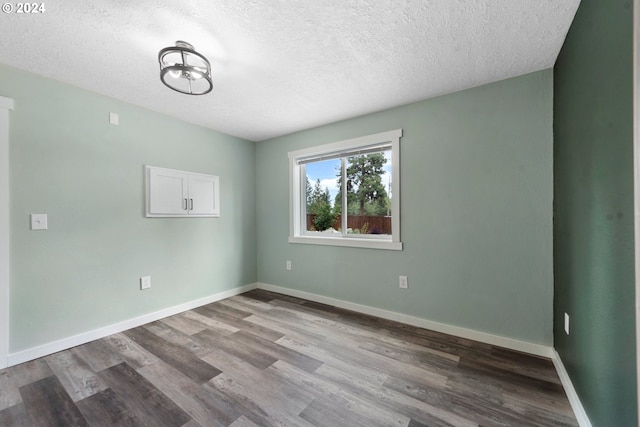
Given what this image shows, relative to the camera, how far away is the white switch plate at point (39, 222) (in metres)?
2.04

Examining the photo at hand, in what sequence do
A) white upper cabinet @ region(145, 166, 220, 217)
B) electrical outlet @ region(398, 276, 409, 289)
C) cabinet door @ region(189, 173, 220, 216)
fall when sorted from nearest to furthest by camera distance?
electrical outlet @ region(398, 276, 409, 289)
white upper cabinet @ region(145, 166, 220, 217)
cabinet door @ region(189, 173, 220, 216)

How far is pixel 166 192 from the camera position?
2.88 m

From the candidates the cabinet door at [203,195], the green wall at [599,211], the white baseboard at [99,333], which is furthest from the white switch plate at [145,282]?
the green wall at [599,211]

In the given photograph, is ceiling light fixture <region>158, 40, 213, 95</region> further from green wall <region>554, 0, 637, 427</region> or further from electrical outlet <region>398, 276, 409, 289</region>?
electrical outlet <region>398, 276, 409, 289</region>

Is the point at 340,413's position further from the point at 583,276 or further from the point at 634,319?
the point at 583,276

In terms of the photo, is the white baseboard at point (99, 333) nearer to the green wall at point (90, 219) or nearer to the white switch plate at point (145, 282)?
the green wall at point (90, 219)

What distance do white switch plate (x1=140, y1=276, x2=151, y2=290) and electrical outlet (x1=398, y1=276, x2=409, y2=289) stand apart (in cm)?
266

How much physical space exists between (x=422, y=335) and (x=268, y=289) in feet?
7.37

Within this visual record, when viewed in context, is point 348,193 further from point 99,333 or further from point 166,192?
point 99,333

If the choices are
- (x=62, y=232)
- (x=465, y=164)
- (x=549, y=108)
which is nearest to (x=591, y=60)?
(x=549, y=108)

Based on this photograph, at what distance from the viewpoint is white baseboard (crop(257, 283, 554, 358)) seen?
2047mm

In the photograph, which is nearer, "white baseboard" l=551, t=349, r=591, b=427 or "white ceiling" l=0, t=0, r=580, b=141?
"white baseboard" l=551, t=349, r=591, b=427

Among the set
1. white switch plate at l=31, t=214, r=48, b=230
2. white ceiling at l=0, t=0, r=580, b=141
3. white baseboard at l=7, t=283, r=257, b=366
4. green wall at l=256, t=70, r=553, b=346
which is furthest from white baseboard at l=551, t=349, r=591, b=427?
white switch plate at l=31, t=214, r=48, b=230

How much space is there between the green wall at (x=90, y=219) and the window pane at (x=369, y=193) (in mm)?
Answer: 1852
